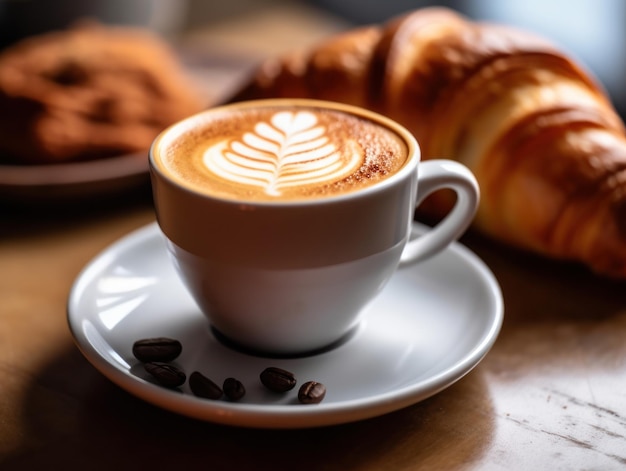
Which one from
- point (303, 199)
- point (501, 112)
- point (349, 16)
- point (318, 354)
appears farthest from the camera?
point (349, 16)

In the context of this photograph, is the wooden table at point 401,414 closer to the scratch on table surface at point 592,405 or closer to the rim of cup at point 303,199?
the scratch on table surface at point 592,405

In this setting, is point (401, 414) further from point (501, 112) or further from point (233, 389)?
point (501, 112)

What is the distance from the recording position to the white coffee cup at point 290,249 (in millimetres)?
715

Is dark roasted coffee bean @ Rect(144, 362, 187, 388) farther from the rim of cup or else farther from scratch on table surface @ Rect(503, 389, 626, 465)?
scratch on table surface @ Rect(503, 389, 626, 465)

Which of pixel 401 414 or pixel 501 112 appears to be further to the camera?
pixel 501 112

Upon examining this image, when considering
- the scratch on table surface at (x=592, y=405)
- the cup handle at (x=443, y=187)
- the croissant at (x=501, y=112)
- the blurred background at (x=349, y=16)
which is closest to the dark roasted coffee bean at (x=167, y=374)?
→ the cup handle at (x=443, y=187)

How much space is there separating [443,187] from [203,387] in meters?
0.33

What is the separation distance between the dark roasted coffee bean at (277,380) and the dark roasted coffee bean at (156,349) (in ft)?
0.32

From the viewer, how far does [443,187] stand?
836 millimetres

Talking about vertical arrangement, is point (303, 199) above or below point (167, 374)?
above

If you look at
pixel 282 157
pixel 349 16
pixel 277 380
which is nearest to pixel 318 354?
pixel 277 380

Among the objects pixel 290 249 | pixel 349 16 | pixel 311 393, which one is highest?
pixel 290 249

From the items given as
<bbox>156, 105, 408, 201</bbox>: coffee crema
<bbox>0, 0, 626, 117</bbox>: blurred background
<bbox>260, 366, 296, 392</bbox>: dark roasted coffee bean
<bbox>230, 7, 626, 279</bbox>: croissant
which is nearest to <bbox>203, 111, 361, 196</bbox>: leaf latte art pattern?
<bbox>156, 105, 408, 201</bbox>: coffee crema

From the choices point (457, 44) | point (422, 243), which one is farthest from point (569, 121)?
point (422, 243)
